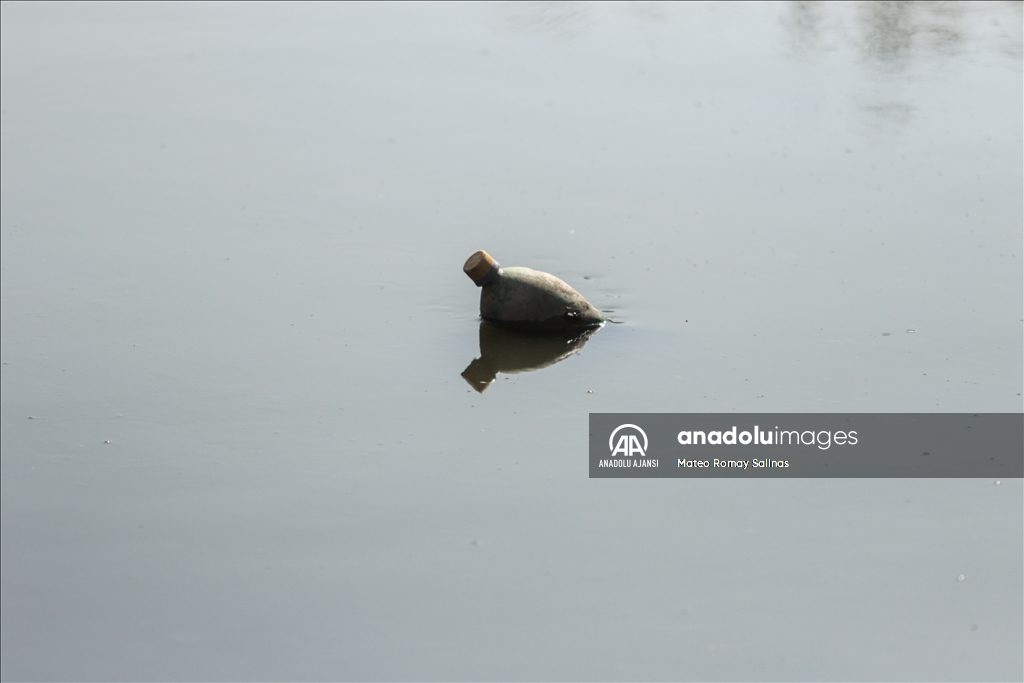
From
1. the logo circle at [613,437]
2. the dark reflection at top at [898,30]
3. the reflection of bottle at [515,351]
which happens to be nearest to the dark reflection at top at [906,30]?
the dark reflection at top at [898,30]

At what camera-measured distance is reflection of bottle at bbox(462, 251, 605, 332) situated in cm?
855

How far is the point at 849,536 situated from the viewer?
645 cm

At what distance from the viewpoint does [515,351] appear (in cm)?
848

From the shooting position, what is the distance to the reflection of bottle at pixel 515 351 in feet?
26.9

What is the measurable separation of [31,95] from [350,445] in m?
8.75

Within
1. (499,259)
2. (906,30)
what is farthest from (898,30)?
(499,259)

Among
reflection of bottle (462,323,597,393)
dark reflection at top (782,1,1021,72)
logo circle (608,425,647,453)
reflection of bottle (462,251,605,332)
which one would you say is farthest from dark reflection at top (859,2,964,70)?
logo circle (608,425,647,453)

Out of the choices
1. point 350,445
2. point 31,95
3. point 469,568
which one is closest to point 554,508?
point 469,568

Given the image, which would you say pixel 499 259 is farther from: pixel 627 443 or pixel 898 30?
pixel 898 30

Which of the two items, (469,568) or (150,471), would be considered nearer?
(469,568)

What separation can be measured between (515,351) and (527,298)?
1.36 feet

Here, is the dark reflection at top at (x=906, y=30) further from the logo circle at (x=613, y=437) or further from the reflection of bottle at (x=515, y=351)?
the logo circle at (x=613, y=437)

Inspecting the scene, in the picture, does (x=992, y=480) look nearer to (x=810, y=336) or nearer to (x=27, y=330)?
(x=810, y=336)

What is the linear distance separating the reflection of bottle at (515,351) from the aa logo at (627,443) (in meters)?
1.07
